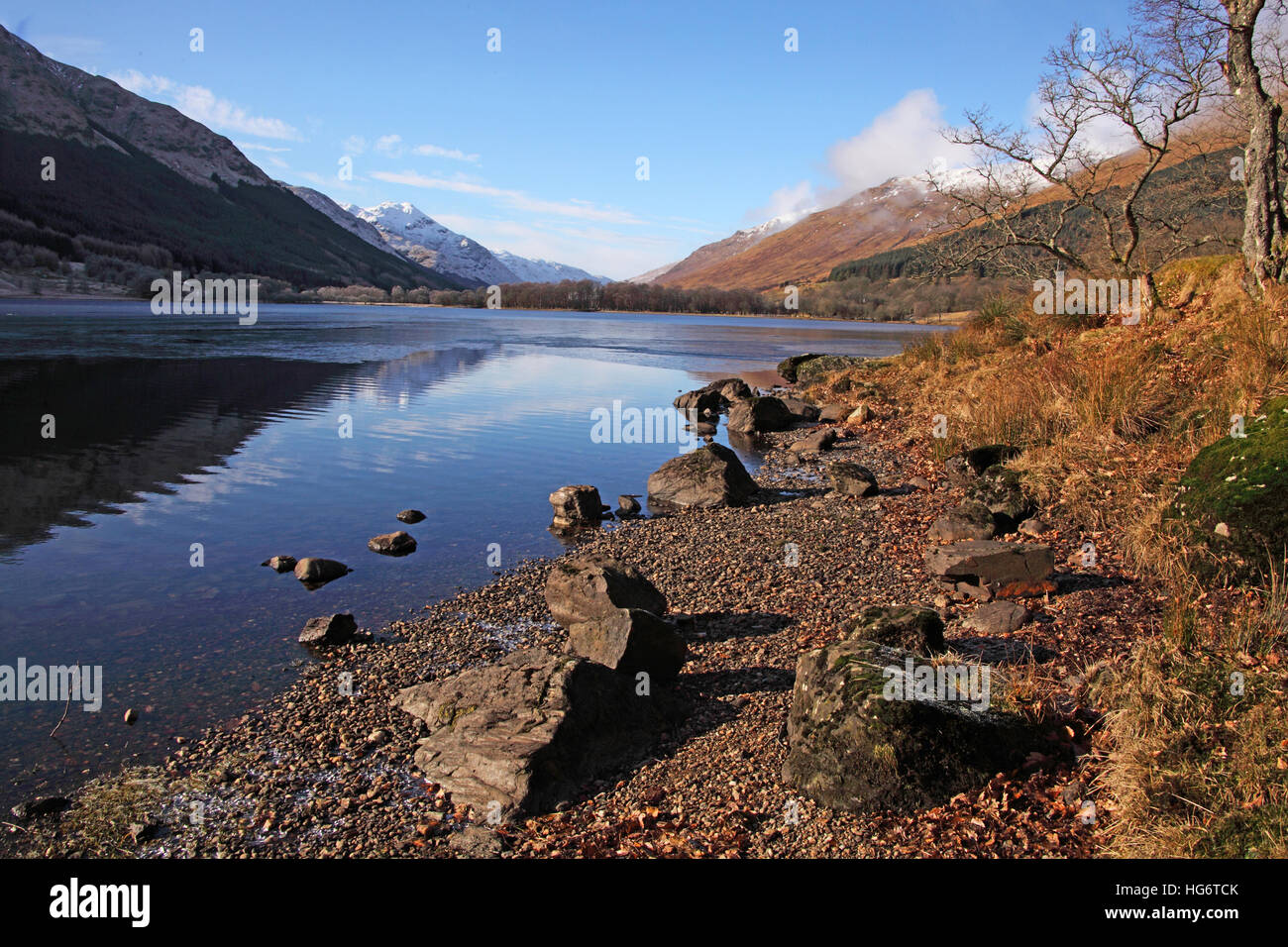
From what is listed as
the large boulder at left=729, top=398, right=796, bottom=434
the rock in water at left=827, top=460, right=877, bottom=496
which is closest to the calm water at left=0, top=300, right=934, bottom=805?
the rock in water at left=827, top=460, right=877, bottom=496

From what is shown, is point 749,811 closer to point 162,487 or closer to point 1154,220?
point 162,487

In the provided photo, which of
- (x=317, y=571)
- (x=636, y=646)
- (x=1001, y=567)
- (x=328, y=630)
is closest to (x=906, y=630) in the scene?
(x=636, y=646)

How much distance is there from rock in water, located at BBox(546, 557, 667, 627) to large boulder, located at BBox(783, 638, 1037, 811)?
293 cm

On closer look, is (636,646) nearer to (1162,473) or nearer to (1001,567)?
(1001,567)

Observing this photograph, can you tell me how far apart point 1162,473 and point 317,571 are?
11.2 m

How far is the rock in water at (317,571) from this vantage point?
32.5 ft

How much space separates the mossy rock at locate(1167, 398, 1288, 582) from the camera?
6863mm

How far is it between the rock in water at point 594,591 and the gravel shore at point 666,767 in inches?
12.1

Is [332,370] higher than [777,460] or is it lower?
higher

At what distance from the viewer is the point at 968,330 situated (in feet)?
86.3

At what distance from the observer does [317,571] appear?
32.9 feet

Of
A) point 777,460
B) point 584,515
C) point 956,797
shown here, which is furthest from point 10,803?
point 777,460

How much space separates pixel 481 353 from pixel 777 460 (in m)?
34.7

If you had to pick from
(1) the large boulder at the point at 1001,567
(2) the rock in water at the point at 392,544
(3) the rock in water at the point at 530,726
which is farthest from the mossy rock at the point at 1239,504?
(2) the rock in water at the point at 392,544
